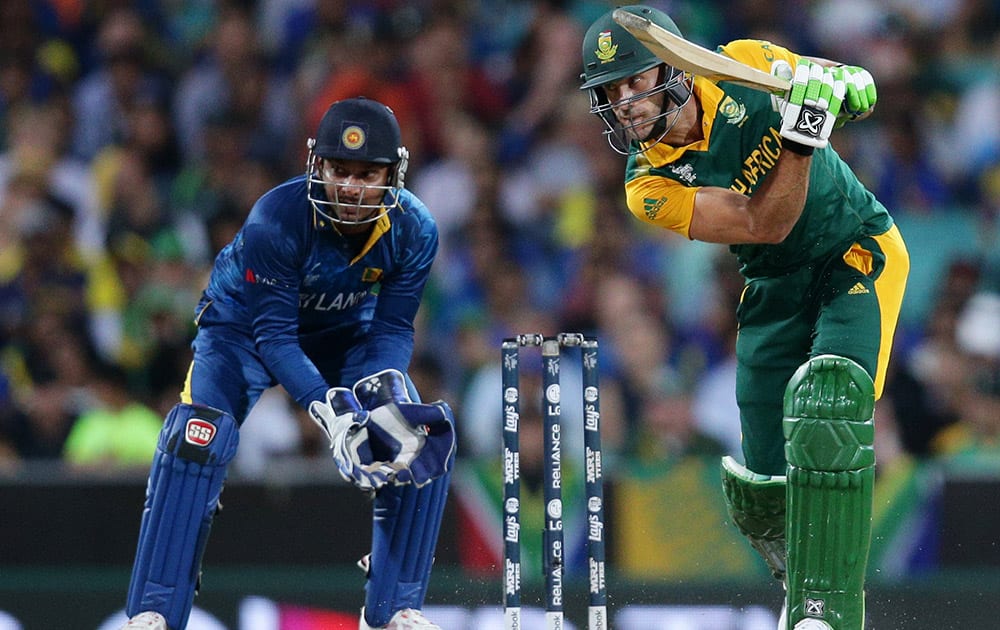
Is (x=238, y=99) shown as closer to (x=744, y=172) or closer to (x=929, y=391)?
(x=929, y=391)

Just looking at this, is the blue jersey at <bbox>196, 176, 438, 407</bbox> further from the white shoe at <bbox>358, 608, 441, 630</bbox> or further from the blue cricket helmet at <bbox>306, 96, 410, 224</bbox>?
the white shoe at <bbox>358, 608, 441, 630</bbox>

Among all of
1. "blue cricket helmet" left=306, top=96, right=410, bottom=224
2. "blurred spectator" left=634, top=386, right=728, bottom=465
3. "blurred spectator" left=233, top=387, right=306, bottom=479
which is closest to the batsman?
"blue cricket helmet" left=306, top=96, right=410, bottom=224

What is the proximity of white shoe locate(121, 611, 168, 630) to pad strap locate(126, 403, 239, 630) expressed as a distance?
0.8 inches

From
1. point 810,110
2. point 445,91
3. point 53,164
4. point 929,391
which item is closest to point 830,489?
point 810,110

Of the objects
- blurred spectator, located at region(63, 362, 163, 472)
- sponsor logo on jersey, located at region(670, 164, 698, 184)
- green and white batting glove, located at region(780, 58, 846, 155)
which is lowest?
blurred spectator, located at region(63, 362, 163, 472)

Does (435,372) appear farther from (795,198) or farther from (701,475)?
(795,198)

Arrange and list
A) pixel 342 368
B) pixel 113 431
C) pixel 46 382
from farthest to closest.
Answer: pixel 46 382 → pixel 113 431 → pixel 342 368

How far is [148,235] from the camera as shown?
8125 millimetres

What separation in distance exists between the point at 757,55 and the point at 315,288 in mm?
1441

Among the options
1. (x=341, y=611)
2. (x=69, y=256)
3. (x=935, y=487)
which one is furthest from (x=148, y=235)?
(x=935, y=487)

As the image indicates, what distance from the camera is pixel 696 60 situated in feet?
13.1

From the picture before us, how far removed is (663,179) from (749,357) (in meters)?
0.64

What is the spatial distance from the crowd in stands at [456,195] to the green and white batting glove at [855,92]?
290 centimetres

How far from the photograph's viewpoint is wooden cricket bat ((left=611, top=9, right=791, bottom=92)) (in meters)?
3.96
